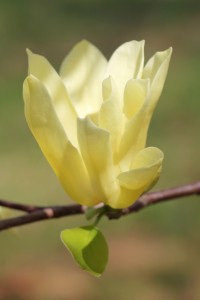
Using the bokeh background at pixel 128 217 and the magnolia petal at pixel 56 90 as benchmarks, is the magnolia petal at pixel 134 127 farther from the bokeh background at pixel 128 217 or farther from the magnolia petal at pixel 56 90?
the bokeh background at pixel 128 217

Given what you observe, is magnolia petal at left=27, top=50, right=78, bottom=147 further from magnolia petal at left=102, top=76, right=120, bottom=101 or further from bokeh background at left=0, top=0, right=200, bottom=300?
bokeh background at left=0, top=0, right=200, bottom=300

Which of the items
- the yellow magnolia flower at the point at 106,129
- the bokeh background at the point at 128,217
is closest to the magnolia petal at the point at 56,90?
the yellow magnolia flower at the point at 106,129

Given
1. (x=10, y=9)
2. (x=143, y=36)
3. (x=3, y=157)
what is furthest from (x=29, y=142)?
(x=10, y=9)

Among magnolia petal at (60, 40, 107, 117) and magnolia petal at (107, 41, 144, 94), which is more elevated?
magnolia petal at (107, 41, 144, 94)

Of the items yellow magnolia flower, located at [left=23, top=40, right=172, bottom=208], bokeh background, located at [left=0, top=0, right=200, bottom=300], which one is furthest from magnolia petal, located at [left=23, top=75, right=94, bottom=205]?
bokeh background, located at [left=0, top=0, right=200, bottom=300]

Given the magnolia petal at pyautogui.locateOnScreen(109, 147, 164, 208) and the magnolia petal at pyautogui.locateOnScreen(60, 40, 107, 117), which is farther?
the magnolia petal at pyautogui.locateOnScreen(60, 40, 107, 117)

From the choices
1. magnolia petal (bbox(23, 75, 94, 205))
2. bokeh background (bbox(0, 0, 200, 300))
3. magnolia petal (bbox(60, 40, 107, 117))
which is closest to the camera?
magnolia petal (bbox(23, 75, 94, 205))

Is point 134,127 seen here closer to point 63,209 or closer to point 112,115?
point 112,115
